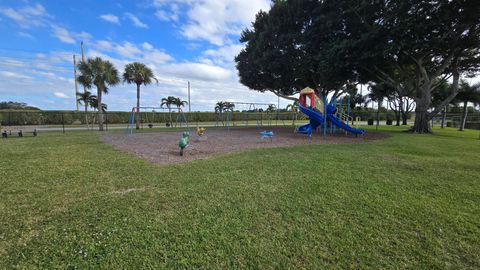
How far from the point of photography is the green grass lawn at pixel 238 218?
237 centimetres

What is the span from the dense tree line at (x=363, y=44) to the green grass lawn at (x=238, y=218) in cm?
1133

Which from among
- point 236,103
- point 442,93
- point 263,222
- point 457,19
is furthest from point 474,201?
point 442,93

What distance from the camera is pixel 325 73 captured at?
16500 mm

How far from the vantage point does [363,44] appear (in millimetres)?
14891

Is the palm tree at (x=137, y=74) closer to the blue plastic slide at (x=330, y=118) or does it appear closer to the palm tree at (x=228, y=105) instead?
the palm tree at (x=228, y=105)

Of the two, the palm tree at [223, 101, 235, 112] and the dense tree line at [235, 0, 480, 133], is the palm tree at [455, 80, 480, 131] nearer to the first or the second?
the dense tree line at [235, 0, 480, 133]

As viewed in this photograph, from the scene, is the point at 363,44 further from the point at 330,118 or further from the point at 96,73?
the point at 96,73

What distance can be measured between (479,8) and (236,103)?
738 inches

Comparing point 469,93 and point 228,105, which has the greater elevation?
point 469,93

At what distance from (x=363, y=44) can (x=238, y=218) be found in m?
15.7

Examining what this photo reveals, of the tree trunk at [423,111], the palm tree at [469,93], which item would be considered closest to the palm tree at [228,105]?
the tree trunk at [423,111]

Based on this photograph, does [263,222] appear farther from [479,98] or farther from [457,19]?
[479,98]

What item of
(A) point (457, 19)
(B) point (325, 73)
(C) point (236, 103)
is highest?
(A) point (457, 19)

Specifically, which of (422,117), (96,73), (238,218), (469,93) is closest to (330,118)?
(422,117)
